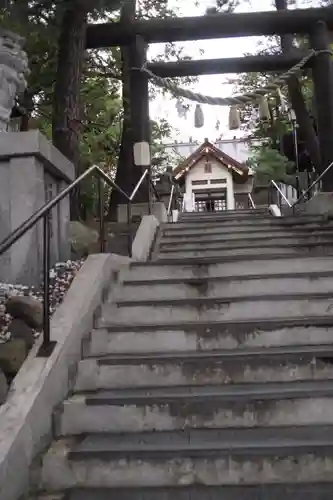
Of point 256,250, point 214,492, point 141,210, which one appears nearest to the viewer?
point 214,492

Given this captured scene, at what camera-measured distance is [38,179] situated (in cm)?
461

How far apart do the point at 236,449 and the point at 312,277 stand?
2.01 meters

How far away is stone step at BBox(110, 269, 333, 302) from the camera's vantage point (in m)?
4.37

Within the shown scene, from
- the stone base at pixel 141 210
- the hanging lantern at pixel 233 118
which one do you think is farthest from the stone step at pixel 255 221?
the hanging lantern at pixel 233 118

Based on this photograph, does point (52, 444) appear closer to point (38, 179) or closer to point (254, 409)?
point (254, 409)

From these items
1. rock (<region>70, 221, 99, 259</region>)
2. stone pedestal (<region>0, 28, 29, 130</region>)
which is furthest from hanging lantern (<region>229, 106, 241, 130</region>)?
stone pedestal (<region>0, 28, 29, 130</region>)

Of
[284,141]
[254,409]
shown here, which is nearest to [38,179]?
[254,409]

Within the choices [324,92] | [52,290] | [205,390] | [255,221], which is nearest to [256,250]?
[255,221]

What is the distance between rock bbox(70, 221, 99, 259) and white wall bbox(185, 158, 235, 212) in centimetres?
1640

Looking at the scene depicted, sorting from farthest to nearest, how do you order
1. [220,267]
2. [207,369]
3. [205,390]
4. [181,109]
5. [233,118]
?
1. [181,109]
2. [233,118]
3. [220,267]
4. [207,369]
5. [205,390]

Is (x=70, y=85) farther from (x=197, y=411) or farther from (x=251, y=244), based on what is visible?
Answer: (x=197, y=411)

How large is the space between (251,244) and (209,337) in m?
2.71

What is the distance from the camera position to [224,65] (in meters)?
10.5

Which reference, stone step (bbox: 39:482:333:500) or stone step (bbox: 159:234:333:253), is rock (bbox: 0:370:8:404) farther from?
stone step (bbox: 159:234:333:253)
